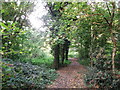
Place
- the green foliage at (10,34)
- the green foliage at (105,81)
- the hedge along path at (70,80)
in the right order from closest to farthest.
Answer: the green foliage at (10,34) → the green foliage at (105,81) → the hedge along path at (70,80)

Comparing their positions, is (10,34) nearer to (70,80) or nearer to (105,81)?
(105,81)

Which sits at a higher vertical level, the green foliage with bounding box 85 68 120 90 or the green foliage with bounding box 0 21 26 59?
the green foliage with bounding box 0 21 26 59

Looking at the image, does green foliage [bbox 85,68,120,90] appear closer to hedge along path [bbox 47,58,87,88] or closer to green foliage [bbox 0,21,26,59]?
hedge along path [bbox 47,58,87,88]

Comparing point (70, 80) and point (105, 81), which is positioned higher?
point (105, 81)

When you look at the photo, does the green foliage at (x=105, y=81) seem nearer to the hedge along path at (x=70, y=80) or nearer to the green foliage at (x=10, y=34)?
the hedge along path at (x=70, y=80)

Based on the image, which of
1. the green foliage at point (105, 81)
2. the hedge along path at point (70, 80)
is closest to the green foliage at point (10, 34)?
the green foliage at point (105, 81)

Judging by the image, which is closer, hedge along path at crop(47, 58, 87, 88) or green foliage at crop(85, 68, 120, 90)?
green foliage at crop(85, 68, 120, 90)

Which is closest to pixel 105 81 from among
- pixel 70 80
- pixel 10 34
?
pixel 70 80

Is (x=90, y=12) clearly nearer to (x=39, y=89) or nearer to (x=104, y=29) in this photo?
(x=104, y=29)

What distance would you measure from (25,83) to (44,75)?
1.57 m

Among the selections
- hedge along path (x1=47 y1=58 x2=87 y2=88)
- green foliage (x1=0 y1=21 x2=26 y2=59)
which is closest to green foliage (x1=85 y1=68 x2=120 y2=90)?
hedge along path (x1=47 y1=58 x2=87 y2=88)

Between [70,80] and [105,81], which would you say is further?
[70,80]

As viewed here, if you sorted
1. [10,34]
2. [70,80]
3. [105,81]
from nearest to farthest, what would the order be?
[10,34]
[105,81]
[70,80]

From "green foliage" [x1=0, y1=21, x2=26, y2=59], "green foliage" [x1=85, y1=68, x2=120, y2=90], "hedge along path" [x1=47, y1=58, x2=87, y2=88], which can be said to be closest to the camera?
"green foliage" [x1=0, y1=21, x2=26, y2=59]
